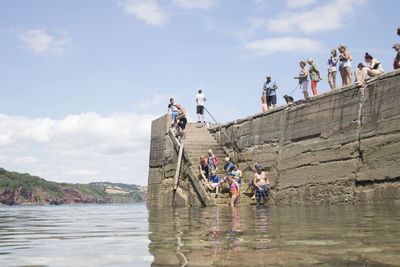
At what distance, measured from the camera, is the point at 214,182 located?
14.4 m

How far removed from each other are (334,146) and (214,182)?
14.7ft

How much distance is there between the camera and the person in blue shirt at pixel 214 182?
46.3 feet

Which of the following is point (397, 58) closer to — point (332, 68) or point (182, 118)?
point (332, 68)

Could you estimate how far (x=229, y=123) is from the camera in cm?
1719

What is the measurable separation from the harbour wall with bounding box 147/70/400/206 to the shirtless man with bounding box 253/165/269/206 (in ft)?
1.21

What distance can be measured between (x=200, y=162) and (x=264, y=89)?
3.50 metres

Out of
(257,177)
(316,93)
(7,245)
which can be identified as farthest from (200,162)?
(7,245)

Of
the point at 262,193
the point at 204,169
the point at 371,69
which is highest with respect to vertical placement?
the point at 371,69

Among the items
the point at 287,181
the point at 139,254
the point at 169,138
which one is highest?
the point at 169,138

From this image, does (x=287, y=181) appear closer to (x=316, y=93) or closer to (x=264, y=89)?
(x=316, y=93)

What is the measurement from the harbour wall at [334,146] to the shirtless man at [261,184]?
14.5 inches

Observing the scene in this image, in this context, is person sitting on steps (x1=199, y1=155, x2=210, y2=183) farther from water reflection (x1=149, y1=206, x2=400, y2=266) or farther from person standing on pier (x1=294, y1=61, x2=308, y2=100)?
water reflection (x1=149, y1=206, x2=400, y2=266)

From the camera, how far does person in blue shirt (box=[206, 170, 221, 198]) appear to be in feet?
46.3

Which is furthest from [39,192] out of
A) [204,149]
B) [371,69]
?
[371,69]
